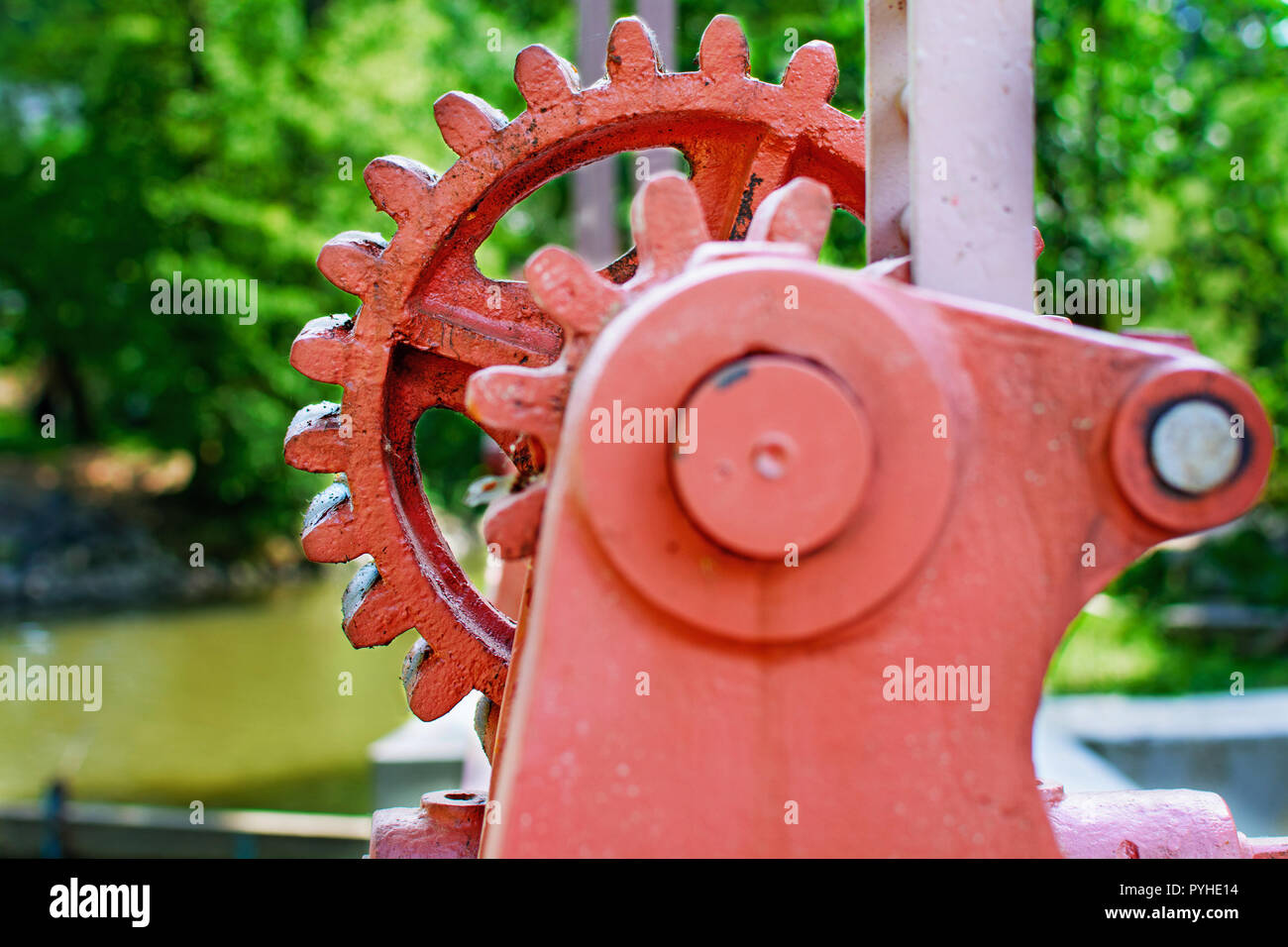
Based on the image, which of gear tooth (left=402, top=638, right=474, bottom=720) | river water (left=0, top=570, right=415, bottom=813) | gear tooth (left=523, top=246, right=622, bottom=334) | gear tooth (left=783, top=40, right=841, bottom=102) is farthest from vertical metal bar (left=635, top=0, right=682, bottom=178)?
river water (left=0, top=570, right=415, bottom=813)

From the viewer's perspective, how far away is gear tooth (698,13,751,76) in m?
2.57

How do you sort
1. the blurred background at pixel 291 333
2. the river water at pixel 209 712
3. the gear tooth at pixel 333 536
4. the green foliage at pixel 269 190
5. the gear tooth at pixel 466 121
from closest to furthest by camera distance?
the gear tooth at pixel 466 121 → the gear tooth at pixel 333 536 → the blurred background at pixel 291 333 → the river water at pixel 209 712 → the green foliage at pixel 269 190

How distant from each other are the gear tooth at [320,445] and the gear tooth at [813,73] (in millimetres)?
1239

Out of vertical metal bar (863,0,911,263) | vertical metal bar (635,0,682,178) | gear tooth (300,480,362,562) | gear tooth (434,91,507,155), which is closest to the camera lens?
vertical metal bar (863,0,911,263)

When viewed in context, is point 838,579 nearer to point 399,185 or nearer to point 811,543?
point 811,543

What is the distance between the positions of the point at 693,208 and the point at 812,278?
0.88ft

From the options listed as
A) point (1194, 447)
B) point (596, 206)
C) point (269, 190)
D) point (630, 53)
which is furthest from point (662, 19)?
point (269, 190)

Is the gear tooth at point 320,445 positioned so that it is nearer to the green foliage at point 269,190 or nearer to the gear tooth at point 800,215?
the gear tooth at point 800,215

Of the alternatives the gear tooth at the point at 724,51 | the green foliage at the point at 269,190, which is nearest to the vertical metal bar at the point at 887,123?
the gear tooth at the point at 724,51

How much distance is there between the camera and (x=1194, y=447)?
141 cm

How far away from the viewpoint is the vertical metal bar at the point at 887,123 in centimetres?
187

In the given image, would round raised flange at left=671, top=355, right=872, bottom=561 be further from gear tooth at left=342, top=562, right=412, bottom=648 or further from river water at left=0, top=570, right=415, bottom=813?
river water at left=0, top=570, right=415, bottom=813

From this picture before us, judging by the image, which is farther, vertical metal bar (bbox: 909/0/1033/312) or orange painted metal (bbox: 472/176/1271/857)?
vertical metal bar (bbox: 909/0/1033/312)

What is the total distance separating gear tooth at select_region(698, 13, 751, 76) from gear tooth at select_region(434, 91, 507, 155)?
470mm
